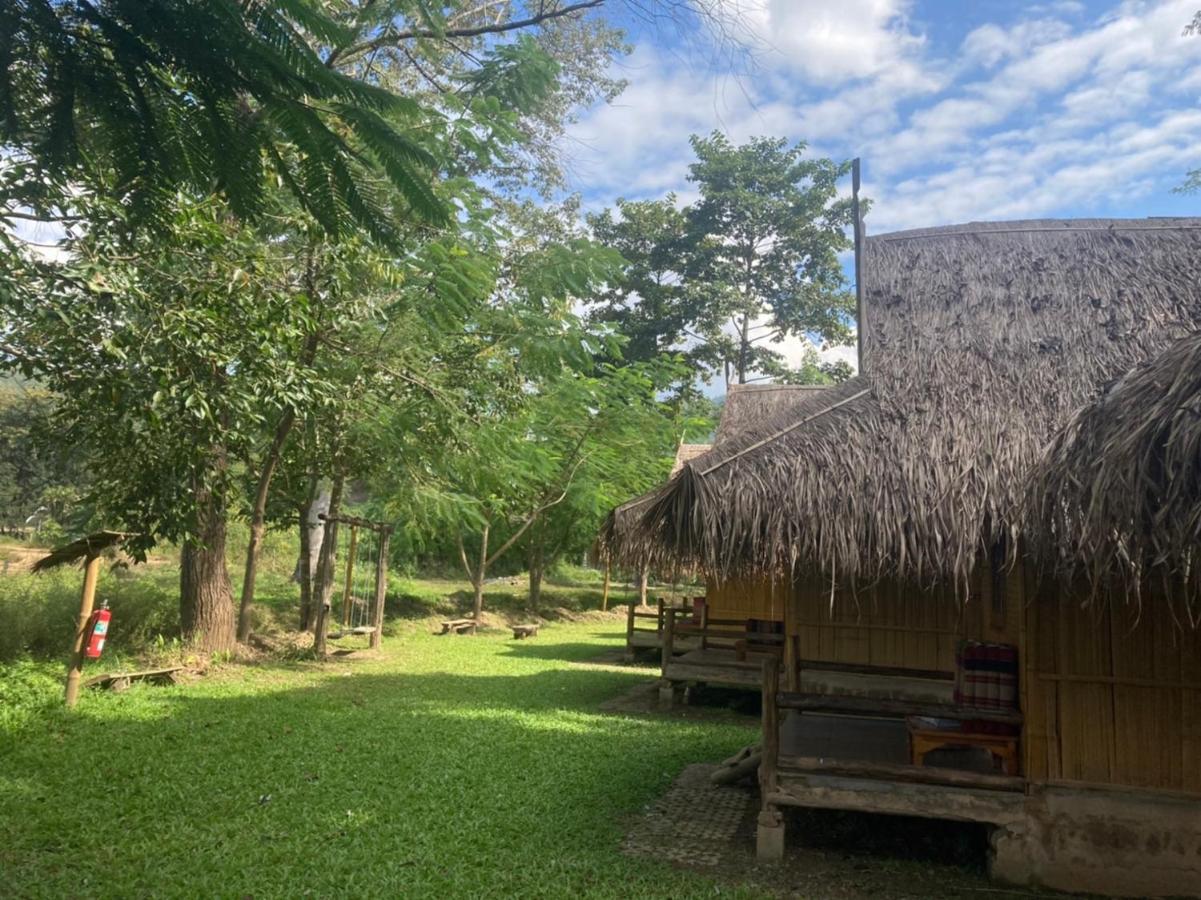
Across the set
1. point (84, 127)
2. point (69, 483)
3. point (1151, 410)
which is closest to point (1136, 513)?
point (1151, 410)

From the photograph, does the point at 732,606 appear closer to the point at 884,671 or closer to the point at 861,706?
the point at 884,671

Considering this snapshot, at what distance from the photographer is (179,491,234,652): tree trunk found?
39.2ft

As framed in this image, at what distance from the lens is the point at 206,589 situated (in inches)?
473

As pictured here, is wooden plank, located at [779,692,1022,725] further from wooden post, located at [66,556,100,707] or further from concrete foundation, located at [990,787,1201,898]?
wooden post, located at [66,556,100,707]

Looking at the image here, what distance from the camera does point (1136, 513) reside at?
149 inches

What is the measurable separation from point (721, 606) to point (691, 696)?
267cm

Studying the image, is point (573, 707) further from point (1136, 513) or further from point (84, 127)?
point (84, 127)

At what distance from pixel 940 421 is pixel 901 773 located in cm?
214

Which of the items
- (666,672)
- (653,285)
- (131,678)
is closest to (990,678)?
(666,672)

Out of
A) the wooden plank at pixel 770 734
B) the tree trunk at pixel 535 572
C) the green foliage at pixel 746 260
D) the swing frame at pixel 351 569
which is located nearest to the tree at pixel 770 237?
the green foliage at pixel 746 260

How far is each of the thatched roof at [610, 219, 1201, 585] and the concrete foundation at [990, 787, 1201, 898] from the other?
1.47 m

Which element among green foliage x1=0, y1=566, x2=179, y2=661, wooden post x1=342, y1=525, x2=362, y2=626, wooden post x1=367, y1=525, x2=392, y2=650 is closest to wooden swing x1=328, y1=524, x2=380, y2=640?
wooden post x1=342, y1=525, x2=362, y2=626

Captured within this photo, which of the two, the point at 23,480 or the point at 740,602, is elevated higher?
the point at 23,480

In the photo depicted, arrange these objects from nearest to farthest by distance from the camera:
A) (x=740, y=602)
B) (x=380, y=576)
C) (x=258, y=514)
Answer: (x=258, y=514)
(x=740, y=602)
(x=380, y=576)
